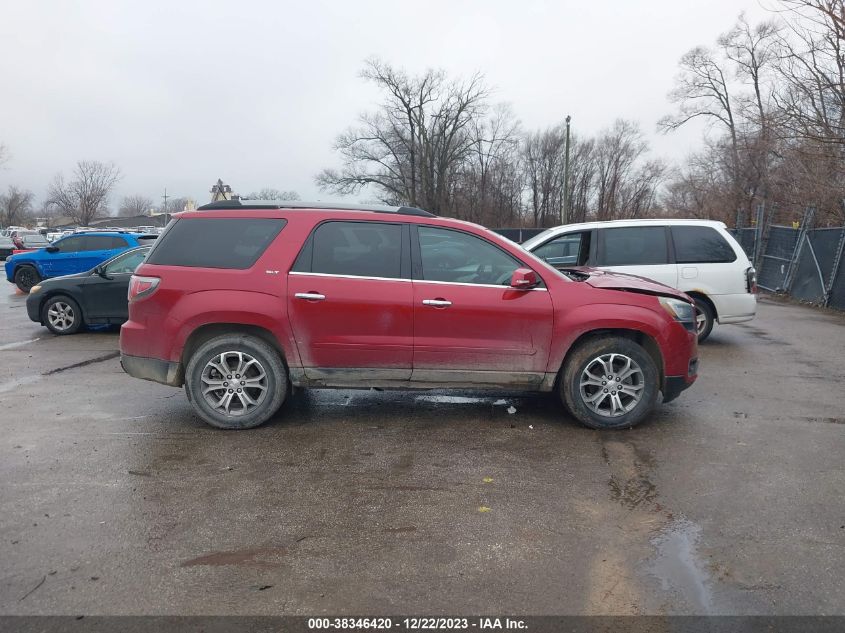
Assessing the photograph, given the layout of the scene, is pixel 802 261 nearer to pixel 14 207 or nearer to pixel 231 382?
pixel 231 382

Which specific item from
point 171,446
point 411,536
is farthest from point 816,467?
point 171,446

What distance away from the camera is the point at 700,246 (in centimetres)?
892

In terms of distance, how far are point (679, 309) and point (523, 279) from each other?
58.2 inches

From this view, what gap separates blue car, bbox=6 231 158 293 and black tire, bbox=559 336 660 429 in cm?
1172

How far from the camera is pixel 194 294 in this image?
16.5 feet

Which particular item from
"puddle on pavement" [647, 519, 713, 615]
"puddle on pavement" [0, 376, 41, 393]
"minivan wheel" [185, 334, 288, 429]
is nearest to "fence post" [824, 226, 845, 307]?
"puddle on pavement" [647, 519, 713, 615]

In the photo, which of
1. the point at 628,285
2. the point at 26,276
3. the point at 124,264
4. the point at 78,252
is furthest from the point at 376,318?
the point at 26,276

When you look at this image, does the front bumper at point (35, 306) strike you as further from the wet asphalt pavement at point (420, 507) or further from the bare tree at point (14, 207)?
the bare tree at point (14, 207)

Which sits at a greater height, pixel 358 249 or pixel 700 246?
pixel 358 249

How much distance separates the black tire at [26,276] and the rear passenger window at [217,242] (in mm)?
13754

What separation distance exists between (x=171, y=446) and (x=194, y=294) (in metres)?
1.24

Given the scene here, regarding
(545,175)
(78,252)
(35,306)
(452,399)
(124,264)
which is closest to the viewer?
(452,399)

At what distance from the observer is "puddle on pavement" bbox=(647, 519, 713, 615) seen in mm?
2789

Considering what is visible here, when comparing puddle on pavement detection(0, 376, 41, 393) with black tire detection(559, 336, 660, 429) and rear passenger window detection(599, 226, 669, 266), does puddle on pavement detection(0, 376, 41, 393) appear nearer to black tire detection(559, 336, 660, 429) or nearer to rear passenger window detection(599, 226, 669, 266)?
black tire detection(559, 336, 660, 429)
